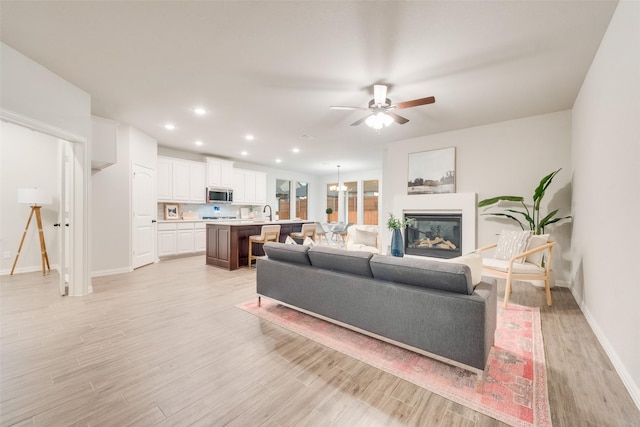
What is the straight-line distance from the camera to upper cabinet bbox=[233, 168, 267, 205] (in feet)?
25.4

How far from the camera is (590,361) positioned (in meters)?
2.01

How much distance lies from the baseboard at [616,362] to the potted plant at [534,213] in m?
1.52

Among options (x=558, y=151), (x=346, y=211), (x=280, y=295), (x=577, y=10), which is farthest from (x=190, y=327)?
(x=346, y=211)

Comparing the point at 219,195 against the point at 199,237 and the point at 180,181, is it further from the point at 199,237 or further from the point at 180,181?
the point at 199,237

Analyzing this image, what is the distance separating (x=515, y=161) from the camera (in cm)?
445

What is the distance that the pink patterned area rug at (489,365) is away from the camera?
1532 millimetres

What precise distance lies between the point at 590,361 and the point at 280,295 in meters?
2.70

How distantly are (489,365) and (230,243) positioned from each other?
14.2 feet

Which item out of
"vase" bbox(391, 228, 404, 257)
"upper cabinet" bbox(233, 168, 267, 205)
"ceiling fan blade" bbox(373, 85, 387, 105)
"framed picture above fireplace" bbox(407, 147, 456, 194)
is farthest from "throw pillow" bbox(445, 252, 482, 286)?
"upper cabinet" bbox(233, 168, 267, 205)

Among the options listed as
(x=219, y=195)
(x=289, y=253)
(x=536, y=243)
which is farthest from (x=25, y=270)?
(x=536, y=243)

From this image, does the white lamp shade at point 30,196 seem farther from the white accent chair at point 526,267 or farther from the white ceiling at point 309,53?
the white accent chair at point 526,267

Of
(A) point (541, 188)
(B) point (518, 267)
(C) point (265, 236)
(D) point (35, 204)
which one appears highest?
(A) point (541, 188)

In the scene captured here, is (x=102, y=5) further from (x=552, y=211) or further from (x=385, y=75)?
(x=552, y=211)

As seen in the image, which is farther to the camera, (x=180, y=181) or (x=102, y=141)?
(x=180, y=181)
